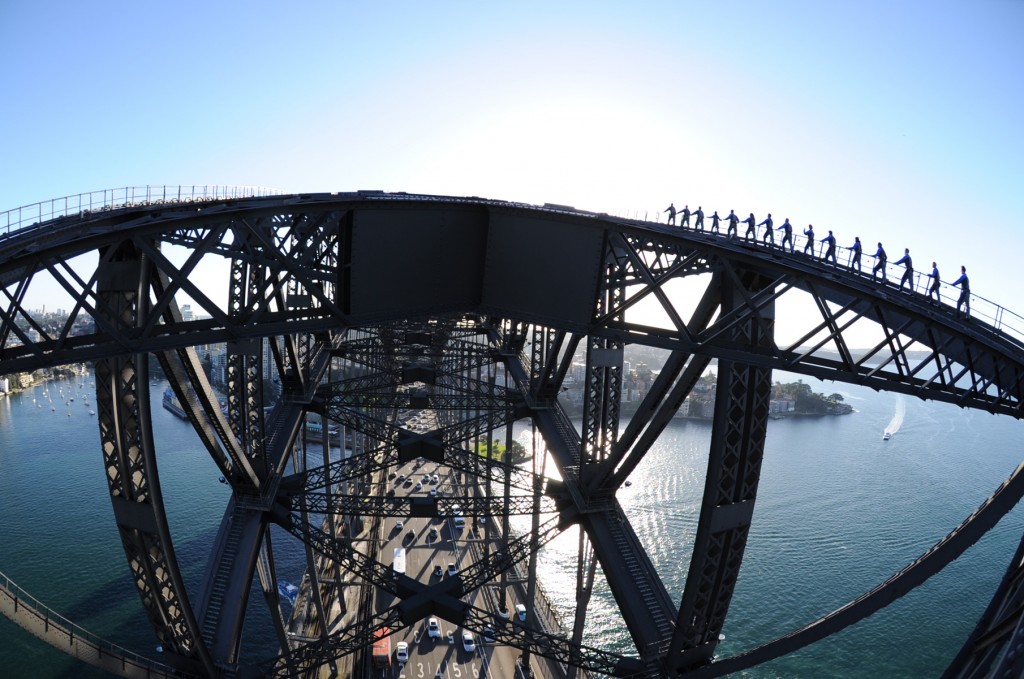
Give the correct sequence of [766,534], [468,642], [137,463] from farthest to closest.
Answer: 1. [766,534]
2. [468,642]
3. [137,463]

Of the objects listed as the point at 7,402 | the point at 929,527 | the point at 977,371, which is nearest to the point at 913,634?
the point at 929,527

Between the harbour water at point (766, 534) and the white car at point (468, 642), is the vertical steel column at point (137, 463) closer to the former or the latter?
the white car at point (468, 642)

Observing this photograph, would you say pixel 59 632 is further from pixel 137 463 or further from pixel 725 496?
pixel 725 496

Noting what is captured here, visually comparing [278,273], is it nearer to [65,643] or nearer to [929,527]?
[65,643]

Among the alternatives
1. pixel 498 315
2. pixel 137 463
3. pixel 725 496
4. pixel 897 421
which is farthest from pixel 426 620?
pixel 897 421

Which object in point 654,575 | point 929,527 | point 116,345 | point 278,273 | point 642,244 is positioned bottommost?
point 929,527

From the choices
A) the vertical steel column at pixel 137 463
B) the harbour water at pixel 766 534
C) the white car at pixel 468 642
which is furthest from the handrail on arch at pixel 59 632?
the harbour water at pixel 766 534
